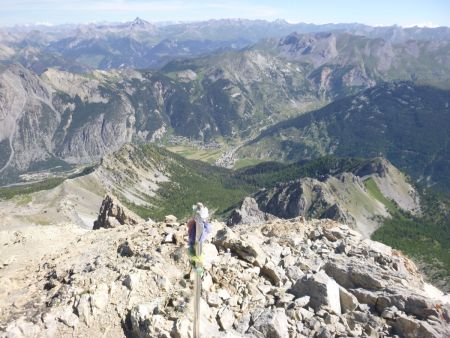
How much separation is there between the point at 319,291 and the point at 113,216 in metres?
98.9

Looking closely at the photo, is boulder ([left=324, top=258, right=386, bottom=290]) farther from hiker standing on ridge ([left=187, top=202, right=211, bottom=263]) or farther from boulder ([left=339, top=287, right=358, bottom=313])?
hiker standing on ridge ([left=187, top=202, right=211, bottom=263])

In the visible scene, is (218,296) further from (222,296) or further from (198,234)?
(198,234)

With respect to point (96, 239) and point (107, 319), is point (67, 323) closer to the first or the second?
point (107, 319)

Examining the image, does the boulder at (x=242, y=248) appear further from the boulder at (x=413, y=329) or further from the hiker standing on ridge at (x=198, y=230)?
the hiker standing on ridge at (x=198, y=230)

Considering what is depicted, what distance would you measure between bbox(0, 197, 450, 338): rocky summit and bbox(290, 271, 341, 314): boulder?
81mm

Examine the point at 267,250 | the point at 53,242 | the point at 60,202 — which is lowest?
the point at 60,202

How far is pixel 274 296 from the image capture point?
3738 centimetres

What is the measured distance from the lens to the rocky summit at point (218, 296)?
1325 inches

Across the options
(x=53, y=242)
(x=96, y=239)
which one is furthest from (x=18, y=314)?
(x=53, y=242)

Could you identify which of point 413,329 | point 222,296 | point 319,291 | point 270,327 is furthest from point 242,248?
point 413,329

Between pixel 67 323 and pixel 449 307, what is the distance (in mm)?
30619

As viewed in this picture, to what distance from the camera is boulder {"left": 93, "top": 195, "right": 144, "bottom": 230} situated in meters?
118

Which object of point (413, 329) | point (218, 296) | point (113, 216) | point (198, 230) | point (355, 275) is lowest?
point (113, 216)

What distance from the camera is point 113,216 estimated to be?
5002 inches
